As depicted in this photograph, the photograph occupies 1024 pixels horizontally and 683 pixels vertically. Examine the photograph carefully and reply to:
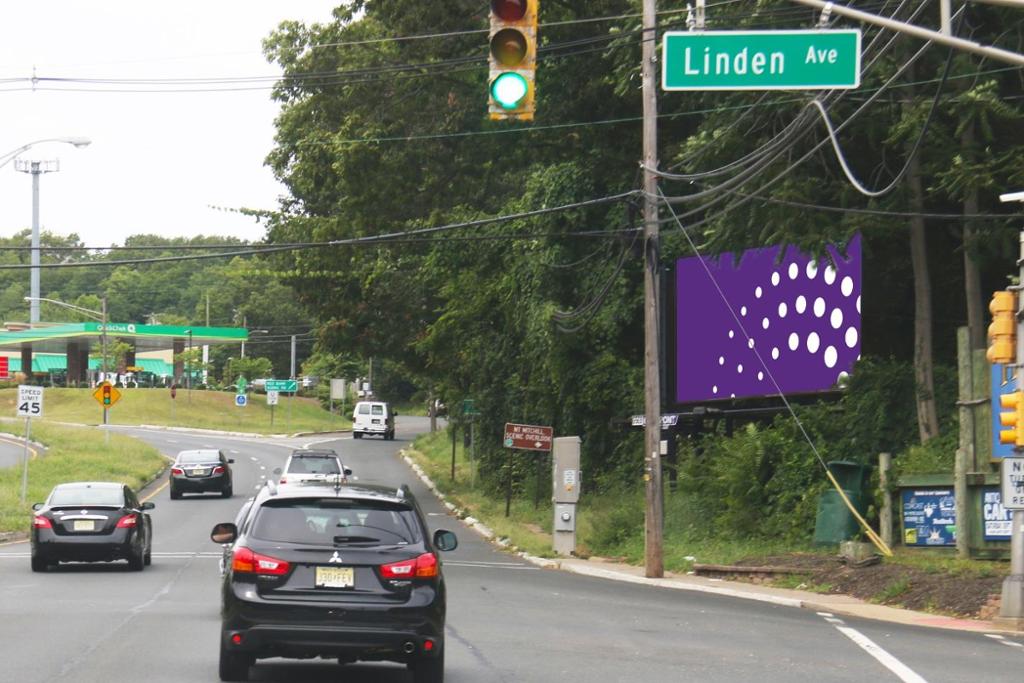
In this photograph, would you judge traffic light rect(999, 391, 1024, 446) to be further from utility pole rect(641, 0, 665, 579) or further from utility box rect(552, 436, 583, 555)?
utility box rect(552, 436, 583, 555)

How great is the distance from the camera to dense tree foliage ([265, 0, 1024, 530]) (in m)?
24.0

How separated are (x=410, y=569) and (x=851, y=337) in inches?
716

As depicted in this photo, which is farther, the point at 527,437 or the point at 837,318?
the point at 527,437

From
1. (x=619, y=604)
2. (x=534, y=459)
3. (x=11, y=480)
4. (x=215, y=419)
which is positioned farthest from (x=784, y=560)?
(x=215, y=419)

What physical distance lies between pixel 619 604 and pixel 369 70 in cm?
2211

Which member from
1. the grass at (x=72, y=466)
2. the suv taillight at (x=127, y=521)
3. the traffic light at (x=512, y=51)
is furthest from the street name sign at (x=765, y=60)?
the grass at (x=72, y=466)

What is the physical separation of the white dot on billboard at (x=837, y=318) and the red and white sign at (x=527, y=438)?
28.1 feet

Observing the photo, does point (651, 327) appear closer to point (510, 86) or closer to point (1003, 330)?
point (1003, 330)

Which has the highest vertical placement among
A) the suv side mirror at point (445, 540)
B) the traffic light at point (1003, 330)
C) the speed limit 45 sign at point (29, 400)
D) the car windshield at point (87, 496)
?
the traffic light at point (1003, 330)

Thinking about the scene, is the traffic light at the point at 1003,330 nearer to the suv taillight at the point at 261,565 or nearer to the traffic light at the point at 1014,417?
the traffic light at the point at 1014,417

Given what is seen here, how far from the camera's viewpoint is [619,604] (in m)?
19.5

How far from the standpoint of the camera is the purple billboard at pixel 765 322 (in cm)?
2741

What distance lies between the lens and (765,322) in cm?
2991

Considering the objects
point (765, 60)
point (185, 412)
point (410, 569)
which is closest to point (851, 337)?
point (765, 60)
